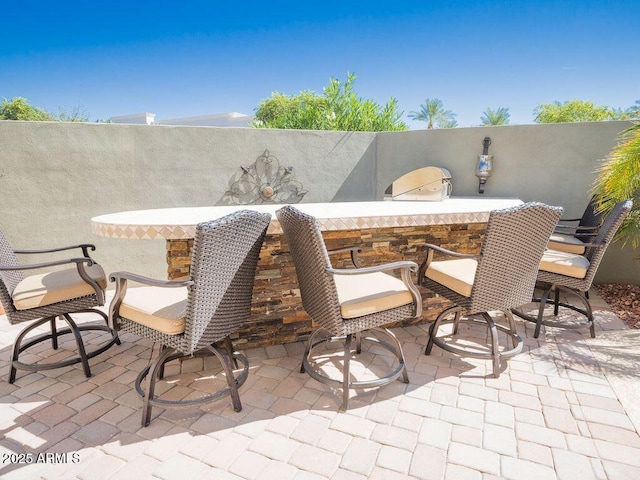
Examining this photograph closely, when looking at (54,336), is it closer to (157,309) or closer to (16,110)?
(157,309)

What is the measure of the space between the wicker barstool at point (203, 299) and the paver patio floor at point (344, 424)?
0.71ft

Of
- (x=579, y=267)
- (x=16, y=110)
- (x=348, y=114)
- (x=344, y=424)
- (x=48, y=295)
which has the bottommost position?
(x=344, y=424)

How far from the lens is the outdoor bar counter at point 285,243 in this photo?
232cm

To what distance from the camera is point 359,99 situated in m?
16.0

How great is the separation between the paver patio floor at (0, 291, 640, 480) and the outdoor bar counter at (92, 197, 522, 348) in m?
0.33

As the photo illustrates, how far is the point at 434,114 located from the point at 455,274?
32.5 meters

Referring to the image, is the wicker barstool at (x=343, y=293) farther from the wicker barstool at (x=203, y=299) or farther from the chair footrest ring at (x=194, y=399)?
the chair footrest ring at (x=194, y=399)

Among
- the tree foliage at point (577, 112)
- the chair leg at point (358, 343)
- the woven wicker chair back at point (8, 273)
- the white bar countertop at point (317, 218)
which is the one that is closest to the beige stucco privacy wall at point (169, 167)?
the woven wicker chair back at point (8, 273)

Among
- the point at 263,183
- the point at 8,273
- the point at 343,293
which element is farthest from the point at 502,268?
the point at 263,183

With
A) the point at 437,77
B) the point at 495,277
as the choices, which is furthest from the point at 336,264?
the point at 437,77

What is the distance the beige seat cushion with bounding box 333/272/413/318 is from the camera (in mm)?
2135

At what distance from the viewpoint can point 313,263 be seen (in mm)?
2094

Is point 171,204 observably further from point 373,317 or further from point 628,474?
point 628,474

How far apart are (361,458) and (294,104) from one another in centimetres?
3595
